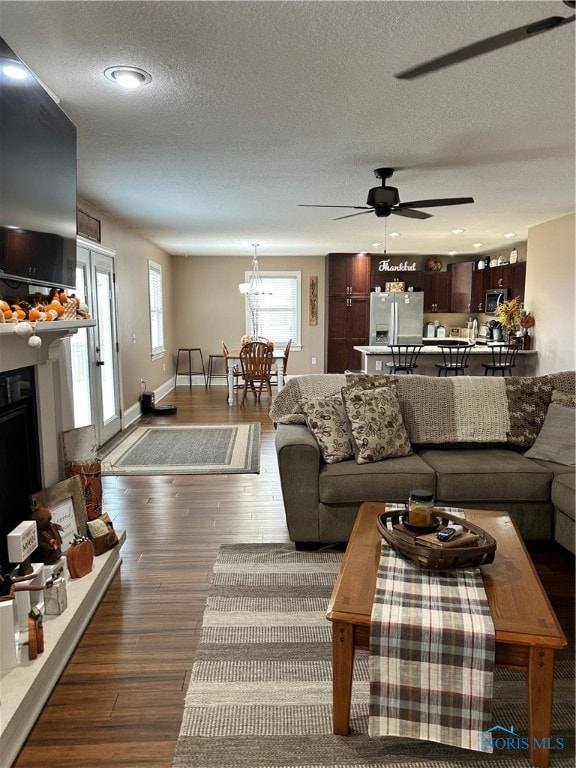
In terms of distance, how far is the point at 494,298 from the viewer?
27.6 ft

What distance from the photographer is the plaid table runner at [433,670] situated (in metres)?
1.55

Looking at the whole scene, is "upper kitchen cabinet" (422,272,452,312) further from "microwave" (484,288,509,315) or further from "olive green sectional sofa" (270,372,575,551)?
"olive green sectional sofa" (270,372,575,551)

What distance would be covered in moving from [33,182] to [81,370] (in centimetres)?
281

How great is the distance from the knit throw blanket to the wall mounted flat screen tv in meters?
1.61

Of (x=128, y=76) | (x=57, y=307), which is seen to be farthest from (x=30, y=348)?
(x=128, y=76)

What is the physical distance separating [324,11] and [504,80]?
105 cm

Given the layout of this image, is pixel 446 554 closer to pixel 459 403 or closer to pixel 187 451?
pixel 459 403

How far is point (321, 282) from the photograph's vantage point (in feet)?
32.9

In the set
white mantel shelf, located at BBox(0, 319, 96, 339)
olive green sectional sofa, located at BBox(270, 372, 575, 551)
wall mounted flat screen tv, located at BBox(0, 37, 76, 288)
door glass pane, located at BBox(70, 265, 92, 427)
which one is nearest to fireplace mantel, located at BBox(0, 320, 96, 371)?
white mantel shelf, located at BBox(0, 319, 96, 339)

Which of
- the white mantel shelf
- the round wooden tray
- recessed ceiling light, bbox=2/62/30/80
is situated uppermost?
recessed ceiling light, bbox=2/62/30/80

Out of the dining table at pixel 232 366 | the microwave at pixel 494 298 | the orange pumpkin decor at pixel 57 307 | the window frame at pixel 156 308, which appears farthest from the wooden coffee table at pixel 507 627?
the microwave at pixel 494 298

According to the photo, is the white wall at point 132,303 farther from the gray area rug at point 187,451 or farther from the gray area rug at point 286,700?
the gray area rug at point 286,700

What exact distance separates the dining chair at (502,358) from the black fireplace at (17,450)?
18.6ft

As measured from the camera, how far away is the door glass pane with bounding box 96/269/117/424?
5.29 m
